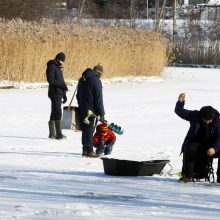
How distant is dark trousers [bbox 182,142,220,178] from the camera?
10.8 m

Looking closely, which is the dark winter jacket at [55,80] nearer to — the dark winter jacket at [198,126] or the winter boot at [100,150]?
the winter boot at [100,150]

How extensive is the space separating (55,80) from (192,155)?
604 cm

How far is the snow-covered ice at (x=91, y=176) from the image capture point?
8.52 metres

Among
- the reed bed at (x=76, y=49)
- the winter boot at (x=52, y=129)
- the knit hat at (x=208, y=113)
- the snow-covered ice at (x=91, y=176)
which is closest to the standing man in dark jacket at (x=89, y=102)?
the snow-covered ice at (x=91, y=176)

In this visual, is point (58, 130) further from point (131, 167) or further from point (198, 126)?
point (198, 126)

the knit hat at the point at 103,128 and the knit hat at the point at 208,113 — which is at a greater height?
the knit hat at the point at 208,113

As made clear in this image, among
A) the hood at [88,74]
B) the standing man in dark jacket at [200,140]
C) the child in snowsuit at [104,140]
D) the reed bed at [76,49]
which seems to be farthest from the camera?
the reed bed at [76,49]

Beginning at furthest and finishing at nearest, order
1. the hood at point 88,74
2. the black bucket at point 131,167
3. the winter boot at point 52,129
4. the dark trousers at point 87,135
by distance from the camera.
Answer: the winter boot at point 52,129 < the hood at point 88,74 < the dark trousers at point 87,135 < the black bucket at point 131,167

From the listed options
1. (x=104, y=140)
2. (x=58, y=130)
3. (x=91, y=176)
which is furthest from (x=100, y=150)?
(x=91, y=176)

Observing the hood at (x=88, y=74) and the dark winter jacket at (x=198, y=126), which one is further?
the hood at (x=88, y=74)

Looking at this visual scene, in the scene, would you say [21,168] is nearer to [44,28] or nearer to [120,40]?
[44,28]

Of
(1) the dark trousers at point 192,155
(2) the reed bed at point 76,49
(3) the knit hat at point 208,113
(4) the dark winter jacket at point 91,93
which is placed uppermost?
(3) the knit hat at point 208,113

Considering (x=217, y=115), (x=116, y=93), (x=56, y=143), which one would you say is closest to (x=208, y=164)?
(x=217, y=115)

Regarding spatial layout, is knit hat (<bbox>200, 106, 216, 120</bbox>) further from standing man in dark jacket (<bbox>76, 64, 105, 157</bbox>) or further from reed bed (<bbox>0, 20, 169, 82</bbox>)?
reed bed (<bbox>0, 20, 169, 82</bbox>)
